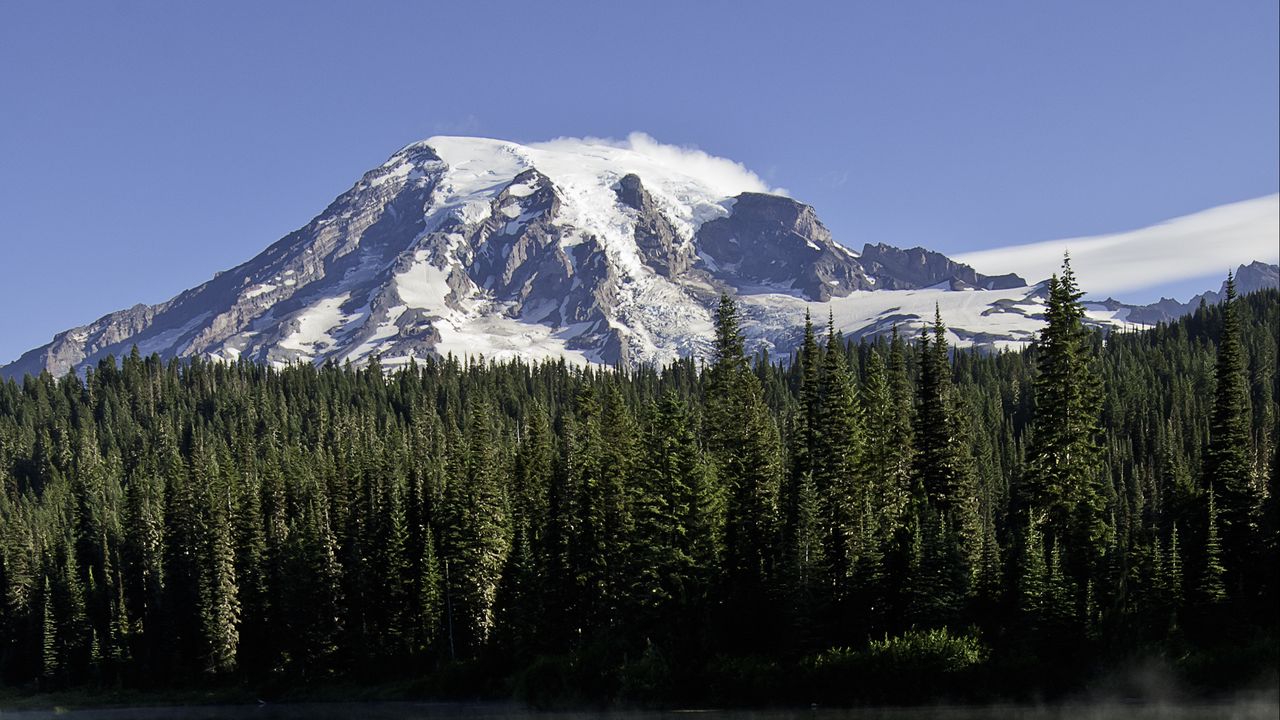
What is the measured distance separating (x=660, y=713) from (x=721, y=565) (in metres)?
9.53

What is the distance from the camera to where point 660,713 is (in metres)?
57.8

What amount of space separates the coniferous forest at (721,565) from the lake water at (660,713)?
1.44m

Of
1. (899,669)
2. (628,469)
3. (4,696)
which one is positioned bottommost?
A: (4,696)

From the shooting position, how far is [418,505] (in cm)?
8644

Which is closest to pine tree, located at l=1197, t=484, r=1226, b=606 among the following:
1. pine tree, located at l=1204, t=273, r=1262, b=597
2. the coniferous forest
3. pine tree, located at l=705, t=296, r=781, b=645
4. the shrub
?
the coniferous forest

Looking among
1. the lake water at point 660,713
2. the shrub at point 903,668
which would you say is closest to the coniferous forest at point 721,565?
the shrub at point 903,668

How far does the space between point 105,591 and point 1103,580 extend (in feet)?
289

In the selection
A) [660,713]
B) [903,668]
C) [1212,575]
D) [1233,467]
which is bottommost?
[660,713]

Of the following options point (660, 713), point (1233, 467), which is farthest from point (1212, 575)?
point (660, 713)

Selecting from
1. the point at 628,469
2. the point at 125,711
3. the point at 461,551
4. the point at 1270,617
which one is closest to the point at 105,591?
the point at 125,711

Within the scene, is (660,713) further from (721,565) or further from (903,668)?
(903,668)

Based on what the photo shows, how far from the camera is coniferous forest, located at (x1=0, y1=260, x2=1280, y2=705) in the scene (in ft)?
170

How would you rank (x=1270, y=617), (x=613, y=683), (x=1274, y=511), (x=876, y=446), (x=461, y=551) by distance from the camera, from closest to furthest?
(x=1270, y=617), (x=1274, y=511), (x=613, y=683), (x=876, y=446), (x=461, y=551)

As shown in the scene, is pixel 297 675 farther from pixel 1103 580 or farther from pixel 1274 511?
pixel 1274 511
